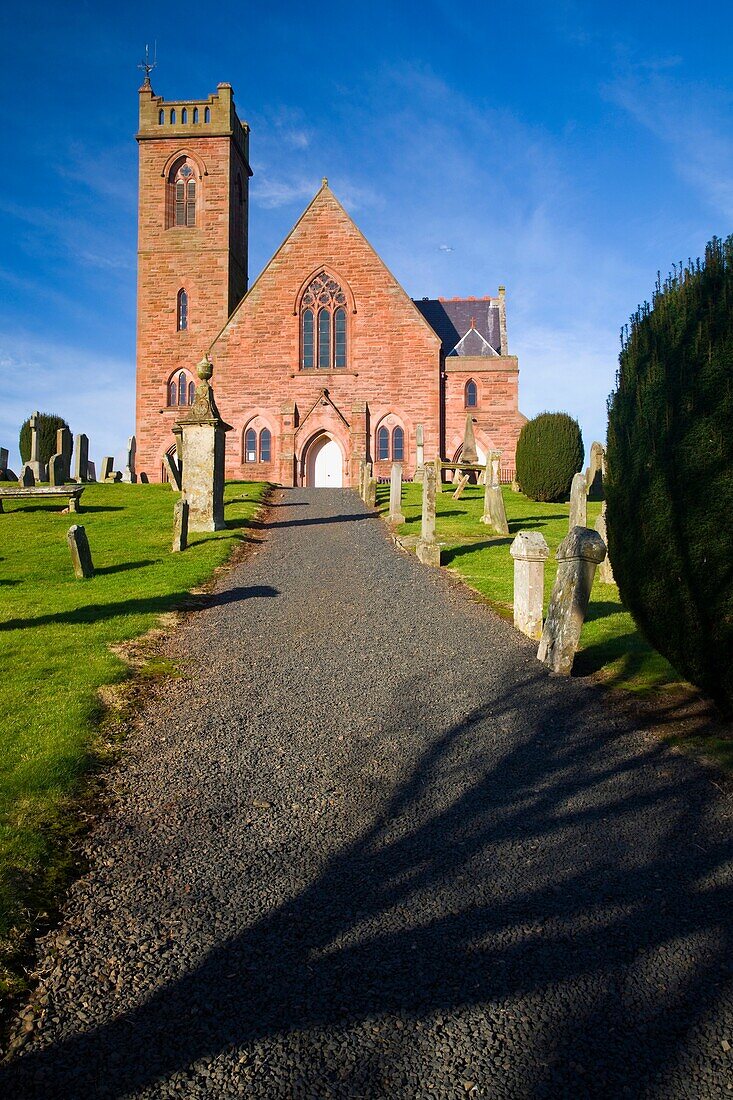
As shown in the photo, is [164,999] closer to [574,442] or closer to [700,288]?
[700,288]

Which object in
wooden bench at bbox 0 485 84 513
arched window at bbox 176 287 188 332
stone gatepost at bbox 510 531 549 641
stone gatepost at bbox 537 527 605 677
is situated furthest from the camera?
arched window at bbox 176 287 188 332

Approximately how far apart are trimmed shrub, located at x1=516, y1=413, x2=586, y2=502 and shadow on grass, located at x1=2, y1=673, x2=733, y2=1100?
2300 centimetres

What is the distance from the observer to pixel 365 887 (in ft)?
11.8

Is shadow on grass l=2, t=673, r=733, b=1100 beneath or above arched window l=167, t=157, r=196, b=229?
beneath

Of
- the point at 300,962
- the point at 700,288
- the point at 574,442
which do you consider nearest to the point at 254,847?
the point at 300,962

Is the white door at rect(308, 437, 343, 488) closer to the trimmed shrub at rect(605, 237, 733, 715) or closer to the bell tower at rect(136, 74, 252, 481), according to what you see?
the bell tower at rect(136, 74, 252, 481)

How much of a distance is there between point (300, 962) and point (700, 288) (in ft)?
16.9

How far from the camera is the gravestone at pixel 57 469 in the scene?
2315 cm

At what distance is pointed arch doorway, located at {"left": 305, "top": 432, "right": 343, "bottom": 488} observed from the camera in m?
37.0

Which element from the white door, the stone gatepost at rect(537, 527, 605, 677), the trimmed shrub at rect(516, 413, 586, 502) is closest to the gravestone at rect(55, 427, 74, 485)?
the white door

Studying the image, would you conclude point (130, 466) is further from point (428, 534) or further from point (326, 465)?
point (428, 534)

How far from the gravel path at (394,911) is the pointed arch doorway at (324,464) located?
30.9m

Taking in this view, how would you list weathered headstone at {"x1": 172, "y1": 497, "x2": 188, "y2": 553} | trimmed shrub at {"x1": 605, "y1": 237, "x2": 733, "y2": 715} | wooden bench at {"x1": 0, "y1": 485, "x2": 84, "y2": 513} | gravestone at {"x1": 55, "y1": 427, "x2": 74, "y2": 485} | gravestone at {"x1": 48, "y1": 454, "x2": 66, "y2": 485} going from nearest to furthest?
trimmed shrub at {"x1": 605, "y1": 237, "x2": 733, "y2": 715} < weathered headstone at {"x1": 172, "y1": 497, "x2": 188, "y2": 553} < wooden bench at {"x1": 0, "y1": 485, "x2": 84, "y2": 513} < gravestone at {"x1": 48, "y1": 454, "x2": 66, "y2": 485} < gravestone at {"x1": 55, "y1": 427, "x2": 74, "y2": 485}

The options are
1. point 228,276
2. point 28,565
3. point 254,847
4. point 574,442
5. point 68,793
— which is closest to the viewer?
point 254,847
